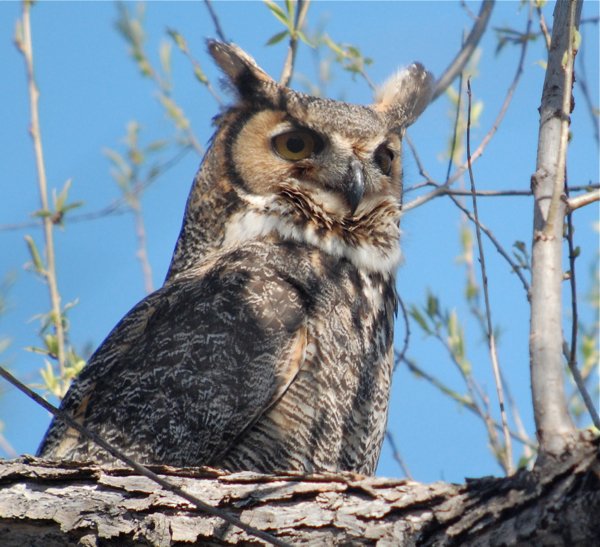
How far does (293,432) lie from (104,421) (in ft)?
1.62

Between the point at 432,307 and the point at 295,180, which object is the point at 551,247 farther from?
the point at 432,307

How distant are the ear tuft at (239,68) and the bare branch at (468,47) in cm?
60

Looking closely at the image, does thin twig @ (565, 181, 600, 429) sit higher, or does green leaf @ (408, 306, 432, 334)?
green leaf @ (408, 306, 432, 334)

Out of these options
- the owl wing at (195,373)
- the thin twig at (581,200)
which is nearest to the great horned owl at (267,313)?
the owl wing at (195,373)

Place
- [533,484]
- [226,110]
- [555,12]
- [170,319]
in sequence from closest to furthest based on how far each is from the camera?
[533,484], [555,12], [170,319], [226,110]

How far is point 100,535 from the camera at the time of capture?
173 centimetres

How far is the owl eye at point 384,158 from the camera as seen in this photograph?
9.85 ft

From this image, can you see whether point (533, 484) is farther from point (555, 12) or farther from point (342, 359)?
point (342, 359)

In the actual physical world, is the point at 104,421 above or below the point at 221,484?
above

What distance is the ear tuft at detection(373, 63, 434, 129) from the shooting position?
324cm

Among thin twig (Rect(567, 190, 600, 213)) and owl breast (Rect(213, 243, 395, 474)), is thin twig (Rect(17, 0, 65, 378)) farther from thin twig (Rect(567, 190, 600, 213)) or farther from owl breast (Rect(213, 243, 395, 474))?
thin twig (Rect(567, 190, 600, 213))

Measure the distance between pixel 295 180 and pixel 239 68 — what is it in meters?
0.54

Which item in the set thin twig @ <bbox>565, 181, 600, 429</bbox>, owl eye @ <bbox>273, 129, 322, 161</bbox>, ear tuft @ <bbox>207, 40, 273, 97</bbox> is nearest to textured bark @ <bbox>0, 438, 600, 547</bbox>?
thin twig @ <bbox>565, 181, 600, 429</bbox>

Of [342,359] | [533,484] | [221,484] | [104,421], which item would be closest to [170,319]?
[104,421]
